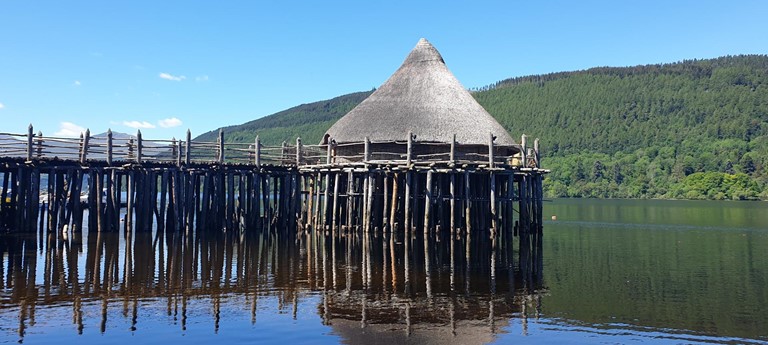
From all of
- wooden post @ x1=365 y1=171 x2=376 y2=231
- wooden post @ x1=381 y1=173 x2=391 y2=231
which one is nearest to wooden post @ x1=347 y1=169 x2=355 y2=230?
wooden post @ x1=365 y1=171 x2=376 y2=231

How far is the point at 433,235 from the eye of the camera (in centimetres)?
3256

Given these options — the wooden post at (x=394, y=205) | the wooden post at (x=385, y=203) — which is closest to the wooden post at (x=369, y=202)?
the wooden post at (x=385, y=203)

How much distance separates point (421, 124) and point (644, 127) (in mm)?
133935

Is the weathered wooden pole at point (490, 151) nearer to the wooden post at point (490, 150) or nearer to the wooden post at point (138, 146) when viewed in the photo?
the wooden post at point (490, 150)

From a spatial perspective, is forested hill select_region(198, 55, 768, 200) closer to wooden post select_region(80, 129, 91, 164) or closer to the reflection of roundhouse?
the reflection of roundhouse

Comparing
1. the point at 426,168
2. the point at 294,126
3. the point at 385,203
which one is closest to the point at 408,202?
the point at 385,203

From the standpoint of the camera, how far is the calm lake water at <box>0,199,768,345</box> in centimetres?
1455

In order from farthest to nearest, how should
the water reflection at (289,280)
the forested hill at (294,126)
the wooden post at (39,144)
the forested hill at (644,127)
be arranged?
the forested hill at (294,126), the forested hill at (644,127), the wooden post at (39,144), the water reflection at (289,280)

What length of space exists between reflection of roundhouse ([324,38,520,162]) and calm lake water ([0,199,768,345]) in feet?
17.9

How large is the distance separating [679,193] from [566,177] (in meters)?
26.0

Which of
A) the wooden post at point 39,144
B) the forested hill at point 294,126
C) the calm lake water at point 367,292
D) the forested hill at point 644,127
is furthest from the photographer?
the forested hill at point 294,126

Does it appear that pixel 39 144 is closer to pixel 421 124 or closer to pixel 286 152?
pixel 286 152

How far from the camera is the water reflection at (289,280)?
→ 15531 millimetres

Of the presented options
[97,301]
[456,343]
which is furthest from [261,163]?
[456,343]
